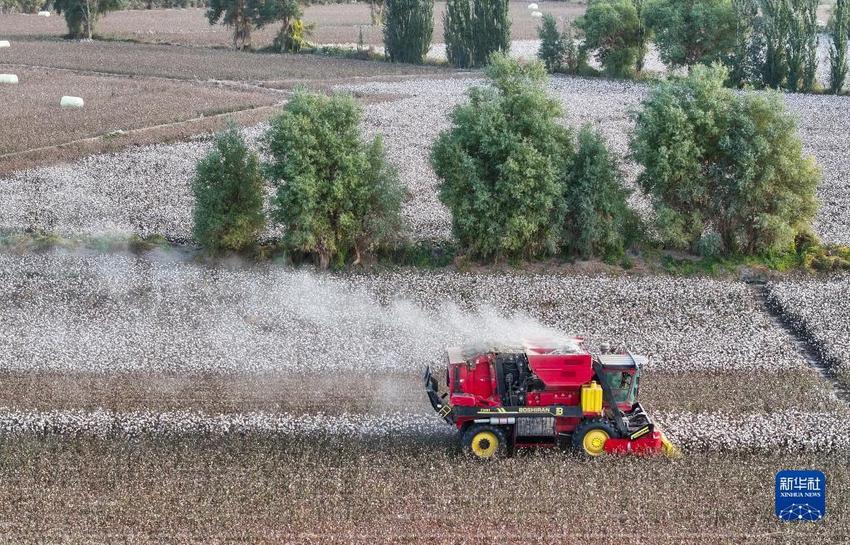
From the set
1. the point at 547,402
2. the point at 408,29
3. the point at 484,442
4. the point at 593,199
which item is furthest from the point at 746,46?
the point at 484,442

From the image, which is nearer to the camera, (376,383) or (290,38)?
(376,383)

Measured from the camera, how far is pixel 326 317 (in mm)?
31844

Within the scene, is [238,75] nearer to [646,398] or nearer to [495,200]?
[495,200]

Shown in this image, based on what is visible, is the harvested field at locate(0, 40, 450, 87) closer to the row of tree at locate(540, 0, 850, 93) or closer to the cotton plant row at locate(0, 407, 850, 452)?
the row of tree at locate(540, 0, 850, 93)

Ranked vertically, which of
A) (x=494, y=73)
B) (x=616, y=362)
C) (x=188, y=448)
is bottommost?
(x=188, y=448)

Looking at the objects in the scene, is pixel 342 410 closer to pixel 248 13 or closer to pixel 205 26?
pixel 248 13

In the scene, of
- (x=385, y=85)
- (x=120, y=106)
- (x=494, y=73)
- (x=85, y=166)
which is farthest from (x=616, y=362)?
(x=385, y=85)

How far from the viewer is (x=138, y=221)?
4169cm

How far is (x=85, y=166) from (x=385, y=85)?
32002 millimetres

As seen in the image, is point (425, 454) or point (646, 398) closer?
point (425, 454)

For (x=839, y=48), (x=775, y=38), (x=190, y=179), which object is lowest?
(x=190, y=179)

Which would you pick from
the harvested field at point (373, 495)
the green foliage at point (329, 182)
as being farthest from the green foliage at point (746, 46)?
the harvested field at point (373, 495)

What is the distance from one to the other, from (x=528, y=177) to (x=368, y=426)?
1318 centimetres

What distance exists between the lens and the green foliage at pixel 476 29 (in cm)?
8756
